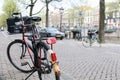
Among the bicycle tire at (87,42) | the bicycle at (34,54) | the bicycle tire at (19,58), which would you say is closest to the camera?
the bicycle at (34,54)

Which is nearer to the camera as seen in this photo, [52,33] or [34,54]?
[34,54]

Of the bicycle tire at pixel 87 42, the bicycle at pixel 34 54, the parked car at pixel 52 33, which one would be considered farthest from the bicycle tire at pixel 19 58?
the parked car at pixel 52 33

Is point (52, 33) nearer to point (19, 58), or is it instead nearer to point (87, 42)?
point (87, 42)

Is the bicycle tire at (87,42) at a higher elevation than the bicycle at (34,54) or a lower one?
lower

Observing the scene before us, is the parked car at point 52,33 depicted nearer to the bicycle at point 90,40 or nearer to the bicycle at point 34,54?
the bicycle at point 90,40

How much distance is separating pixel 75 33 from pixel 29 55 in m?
33.7

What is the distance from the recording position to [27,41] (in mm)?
8219

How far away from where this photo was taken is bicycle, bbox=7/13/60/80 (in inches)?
261

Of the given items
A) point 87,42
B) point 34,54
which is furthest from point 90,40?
point 34,54

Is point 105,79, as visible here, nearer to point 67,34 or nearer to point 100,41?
point 100,41

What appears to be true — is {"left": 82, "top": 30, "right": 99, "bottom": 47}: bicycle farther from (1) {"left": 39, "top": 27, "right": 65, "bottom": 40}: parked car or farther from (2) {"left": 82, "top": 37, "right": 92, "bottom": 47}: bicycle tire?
(1) {"left": 39, "top": 27, "right": 65, "bottom": 40}: parked car

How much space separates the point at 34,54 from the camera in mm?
Result: 7281

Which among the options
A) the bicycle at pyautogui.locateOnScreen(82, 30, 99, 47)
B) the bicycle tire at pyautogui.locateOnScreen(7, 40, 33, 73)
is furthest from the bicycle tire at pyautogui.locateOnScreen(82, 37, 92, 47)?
the bicycle tire at pyautogui.locateOnScreen(7, 40, 33, 73)

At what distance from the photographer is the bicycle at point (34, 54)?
6.62 meters
